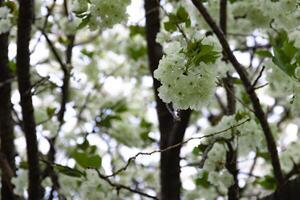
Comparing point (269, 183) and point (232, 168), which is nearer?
point (232, 168)

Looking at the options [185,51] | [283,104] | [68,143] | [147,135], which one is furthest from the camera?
[283,104]

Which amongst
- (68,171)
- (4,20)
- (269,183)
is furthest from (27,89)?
(269,183)

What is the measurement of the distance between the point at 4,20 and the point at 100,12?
0.86 m

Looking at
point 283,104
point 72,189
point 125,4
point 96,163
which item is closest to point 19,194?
point 72,189

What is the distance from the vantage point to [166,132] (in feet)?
9.63

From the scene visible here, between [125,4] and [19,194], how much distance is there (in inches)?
A: 51.8

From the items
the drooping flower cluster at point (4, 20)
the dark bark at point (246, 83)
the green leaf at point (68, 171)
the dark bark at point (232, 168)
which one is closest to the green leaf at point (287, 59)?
the dark bark at point (246, 83)

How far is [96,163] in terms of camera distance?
260 cm

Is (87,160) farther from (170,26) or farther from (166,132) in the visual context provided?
(170,26)

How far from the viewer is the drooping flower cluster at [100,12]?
210 cm

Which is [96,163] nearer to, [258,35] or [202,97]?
[202,97]

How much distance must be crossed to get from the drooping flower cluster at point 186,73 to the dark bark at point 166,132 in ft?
2.15

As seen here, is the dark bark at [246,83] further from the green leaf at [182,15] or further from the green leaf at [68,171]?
the green leaf at [68,171]

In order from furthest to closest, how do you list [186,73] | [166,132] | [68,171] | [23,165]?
[23,165], [166,132], [68,171], [186,73]
